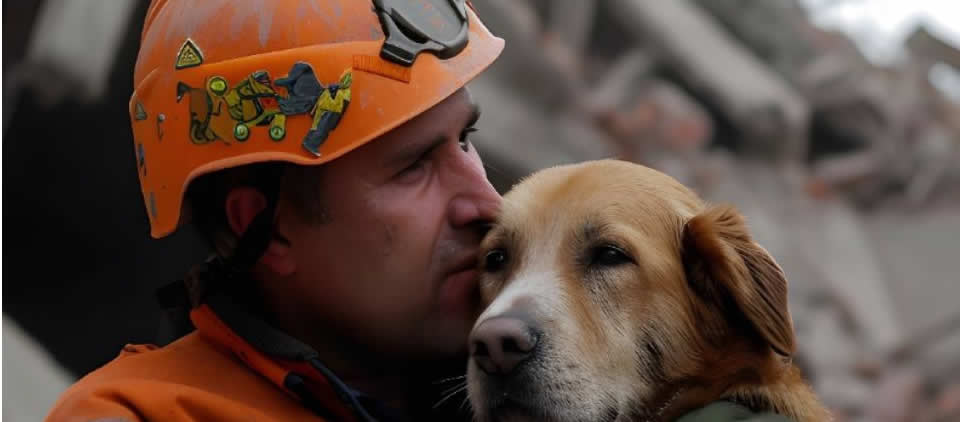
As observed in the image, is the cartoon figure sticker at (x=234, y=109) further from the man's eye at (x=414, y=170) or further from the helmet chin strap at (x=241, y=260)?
the man's eye at (x=414, y=170)

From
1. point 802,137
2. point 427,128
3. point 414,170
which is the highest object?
point 427,128

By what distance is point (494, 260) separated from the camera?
2582 mm

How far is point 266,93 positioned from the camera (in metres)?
→ 2.39

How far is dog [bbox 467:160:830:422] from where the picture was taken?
2.26 meters

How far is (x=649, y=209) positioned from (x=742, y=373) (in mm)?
407

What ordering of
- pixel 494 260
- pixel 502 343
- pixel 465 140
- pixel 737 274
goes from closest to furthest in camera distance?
1. pixel 502 343
2. pixel 737 274
3. pixel 494 260
4. pixel 465 140

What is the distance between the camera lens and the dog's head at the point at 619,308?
2.26 m

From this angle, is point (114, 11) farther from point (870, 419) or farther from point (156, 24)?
point (870, 419)

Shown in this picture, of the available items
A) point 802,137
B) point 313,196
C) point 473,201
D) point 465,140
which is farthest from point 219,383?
point 802,137

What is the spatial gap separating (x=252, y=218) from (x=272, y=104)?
0.30 metres

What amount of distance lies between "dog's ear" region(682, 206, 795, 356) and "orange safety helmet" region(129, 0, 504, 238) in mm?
627

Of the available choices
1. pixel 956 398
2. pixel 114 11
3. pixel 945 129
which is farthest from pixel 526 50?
pixel 956 398

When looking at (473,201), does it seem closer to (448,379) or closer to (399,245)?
(399,245)

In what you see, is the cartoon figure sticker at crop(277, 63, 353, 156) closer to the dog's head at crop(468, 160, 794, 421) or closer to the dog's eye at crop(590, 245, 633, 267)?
the dog's head at crop(468, 160, 794, 421)
